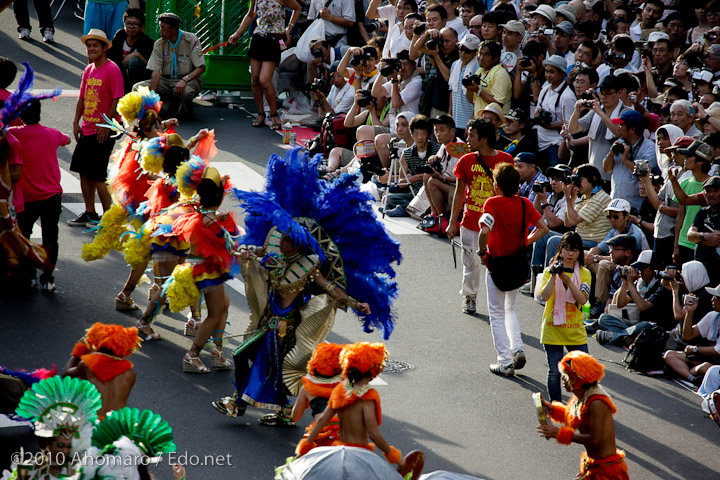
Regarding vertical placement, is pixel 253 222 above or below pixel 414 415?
above

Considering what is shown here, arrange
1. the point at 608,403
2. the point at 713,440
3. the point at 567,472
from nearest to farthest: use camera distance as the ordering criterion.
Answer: the point at 608,403
the point at 567,472
the point at 713,440

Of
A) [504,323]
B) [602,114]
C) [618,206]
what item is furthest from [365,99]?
[504,323]

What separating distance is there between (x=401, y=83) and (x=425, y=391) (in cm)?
667

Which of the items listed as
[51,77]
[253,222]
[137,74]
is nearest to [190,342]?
[253,222]

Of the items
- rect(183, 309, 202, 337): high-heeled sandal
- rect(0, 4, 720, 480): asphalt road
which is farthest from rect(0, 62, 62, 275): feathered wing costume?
rect(183, 309, 202, 337): high-heeled sandal

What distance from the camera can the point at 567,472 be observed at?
6.64 meters

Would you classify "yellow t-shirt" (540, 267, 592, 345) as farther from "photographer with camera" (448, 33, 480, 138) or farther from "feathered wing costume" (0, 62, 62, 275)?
"photographer with camera" (448, 33, 480, 138)

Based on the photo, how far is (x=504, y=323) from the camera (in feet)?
27.1

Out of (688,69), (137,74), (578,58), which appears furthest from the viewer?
(137,74)

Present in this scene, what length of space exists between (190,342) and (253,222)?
202 centimetres

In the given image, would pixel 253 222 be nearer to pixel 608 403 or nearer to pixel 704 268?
pixel 608 403

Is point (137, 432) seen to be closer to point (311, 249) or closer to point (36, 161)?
point (311, 249)

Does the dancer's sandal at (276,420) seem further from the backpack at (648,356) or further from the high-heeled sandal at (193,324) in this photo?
the backpack at (648,356)

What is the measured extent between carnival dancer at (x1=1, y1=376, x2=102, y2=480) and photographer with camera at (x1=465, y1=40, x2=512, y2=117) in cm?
831
